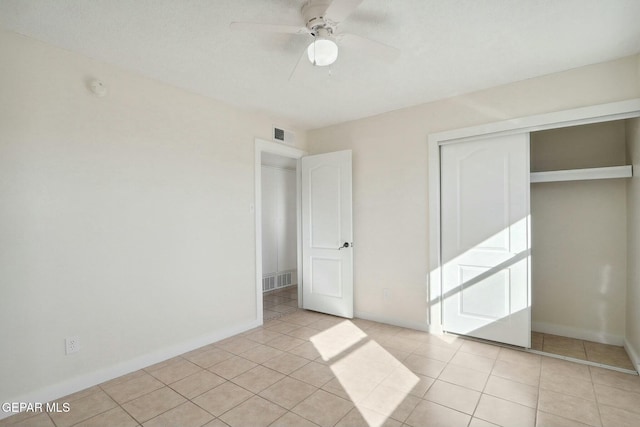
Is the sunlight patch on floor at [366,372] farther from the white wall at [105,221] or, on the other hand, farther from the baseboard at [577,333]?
the baseboard at [577,333]

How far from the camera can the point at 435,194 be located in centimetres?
344

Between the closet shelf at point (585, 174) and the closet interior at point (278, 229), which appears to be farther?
the closet interior at point (278, 229)

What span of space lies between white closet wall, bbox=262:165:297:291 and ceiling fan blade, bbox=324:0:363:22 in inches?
153

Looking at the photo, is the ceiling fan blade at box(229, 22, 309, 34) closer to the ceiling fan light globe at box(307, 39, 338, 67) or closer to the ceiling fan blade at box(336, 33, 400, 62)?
the ceiling fan light globe at box(307, 39, 338, 67)

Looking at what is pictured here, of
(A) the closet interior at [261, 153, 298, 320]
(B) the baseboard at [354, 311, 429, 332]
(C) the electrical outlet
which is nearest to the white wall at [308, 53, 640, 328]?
(B) the baseboard at [354, 311, 429, 332]

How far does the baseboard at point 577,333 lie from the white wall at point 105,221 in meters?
3.38

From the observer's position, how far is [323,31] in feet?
6.25

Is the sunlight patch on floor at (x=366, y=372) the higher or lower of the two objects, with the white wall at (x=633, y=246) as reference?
lower

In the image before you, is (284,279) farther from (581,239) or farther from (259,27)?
(259,27)

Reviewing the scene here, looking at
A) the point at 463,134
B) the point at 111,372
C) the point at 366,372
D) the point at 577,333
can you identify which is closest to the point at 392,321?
the point at 366,372

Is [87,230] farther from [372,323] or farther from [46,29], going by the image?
[372,323]

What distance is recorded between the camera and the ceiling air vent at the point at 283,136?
4053mm

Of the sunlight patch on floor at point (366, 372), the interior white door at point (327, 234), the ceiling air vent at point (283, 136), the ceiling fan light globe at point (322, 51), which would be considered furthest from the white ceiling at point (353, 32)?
the sunlight patch on floor at point (366, 372)

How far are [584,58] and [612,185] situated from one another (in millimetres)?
1298
